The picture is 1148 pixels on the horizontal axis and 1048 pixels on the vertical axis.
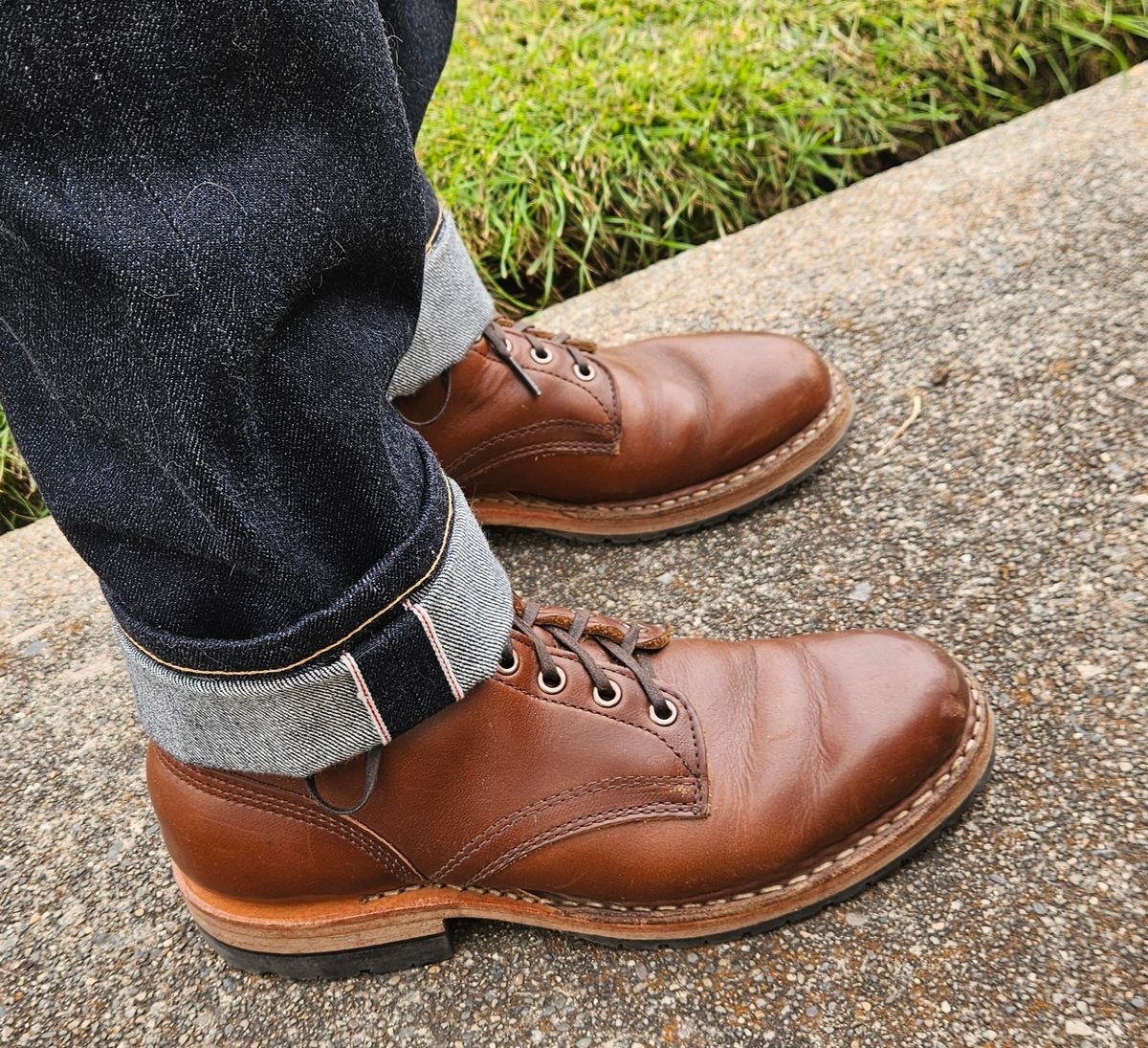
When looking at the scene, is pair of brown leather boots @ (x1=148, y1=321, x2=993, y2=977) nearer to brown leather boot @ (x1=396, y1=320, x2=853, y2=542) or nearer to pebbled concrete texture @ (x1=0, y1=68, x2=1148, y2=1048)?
pebbled concrete texture @ (x1=0, y1=68, x2=1148, y2=1048)

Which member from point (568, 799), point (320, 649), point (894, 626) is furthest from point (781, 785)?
point (320, 649)

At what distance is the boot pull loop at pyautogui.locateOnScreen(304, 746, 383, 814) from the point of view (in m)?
0.97

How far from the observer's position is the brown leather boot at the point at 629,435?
4.96 ft

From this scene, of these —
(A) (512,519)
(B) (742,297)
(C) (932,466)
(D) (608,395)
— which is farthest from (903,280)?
(A) (512,519)

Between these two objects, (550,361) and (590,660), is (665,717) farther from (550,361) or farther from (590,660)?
(550,361)

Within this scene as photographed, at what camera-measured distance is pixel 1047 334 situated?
5.50 ft

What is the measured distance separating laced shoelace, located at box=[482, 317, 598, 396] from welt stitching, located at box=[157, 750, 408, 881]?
28.7 inches

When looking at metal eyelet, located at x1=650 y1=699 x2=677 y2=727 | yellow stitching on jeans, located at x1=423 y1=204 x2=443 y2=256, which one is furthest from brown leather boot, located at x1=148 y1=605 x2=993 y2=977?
yellow stitching on jeans, located at x1=423 y1=204 x2=443 y2=256

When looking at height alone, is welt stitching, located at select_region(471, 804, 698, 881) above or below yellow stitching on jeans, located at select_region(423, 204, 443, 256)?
below

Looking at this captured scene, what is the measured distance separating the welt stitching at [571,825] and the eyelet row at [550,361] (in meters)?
0.72

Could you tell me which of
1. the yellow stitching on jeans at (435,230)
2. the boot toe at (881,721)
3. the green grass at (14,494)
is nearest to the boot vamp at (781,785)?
the boot toe at (881,721)

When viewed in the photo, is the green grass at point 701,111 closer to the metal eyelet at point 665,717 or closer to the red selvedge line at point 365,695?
the metal eyelet at point 665,717

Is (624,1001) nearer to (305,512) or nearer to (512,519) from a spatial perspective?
(305,512)

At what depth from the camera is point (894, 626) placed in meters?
1.33
